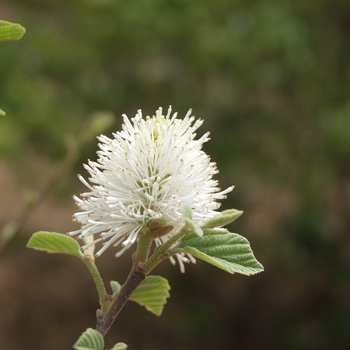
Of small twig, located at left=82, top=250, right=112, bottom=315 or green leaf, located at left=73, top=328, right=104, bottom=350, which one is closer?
green leaf, located at left=73, top=328, right=104, bottom=350

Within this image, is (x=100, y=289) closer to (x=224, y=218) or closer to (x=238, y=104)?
(x=224, y=218)

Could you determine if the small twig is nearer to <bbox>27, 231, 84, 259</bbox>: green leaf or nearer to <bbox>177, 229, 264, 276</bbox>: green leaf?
<bbox>27, 231, 84, 259</bbox>: green leaf

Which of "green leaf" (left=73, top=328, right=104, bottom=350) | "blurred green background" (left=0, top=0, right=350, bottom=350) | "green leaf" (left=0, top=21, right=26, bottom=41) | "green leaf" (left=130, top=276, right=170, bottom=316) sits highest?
"blurred green background" (left=0, top=0, right=350, bottom=350)

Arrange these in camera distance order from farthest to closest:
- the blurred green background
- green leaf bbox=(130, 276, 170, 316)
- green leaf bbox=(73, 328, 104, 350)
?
the blurred green background < green leaf bbox=(130, 276, 170, 316) < green leaf bbox=(73, 328, 104, 350)

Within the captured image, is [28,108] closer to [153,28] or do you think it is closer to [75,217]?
[153,28]

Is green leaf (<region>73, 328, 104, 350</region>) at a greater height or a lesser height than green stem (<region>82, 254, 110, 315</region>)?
lesser

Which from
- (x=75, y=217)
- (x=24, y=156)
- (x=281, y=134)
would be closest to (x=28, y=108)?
(x=24, y=156)

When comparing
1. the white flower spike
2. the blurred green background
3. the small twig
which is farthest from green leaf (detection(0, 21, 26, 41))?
the blurred green background
